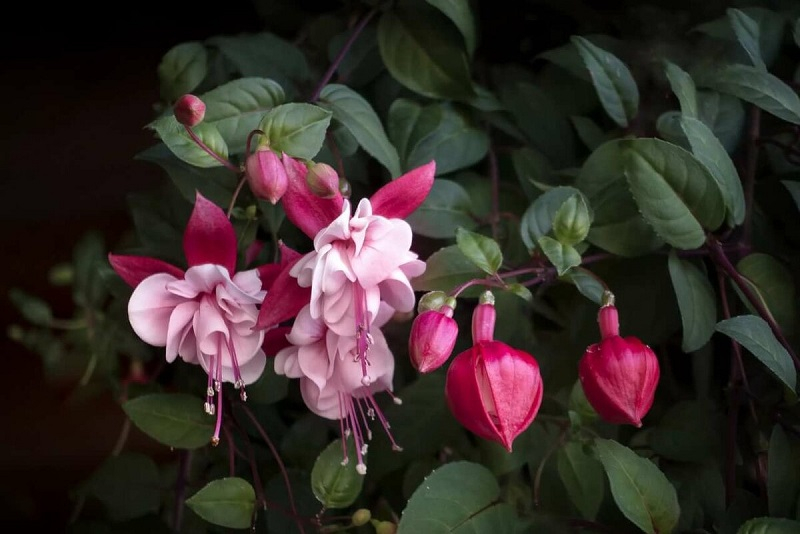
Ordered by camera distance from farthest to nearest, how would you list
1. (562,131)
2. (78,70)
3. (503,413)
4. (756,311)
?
1. (78,70)
2. (562,131)
3. (756,311)
4. (503,413)

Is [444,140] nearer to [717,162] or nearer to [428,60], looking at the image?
[428,60]

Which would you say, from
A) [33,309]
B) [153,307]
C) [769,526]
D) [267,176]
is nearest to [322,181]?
[267,176]

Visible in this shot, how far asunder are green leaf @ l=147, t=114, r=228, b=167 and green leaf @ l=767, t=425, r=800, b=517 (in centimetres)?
42

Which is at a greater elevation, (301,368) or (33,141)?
(301,368)

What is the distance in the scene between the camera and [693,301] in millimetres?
567

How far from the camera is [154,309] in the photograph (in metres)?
0.50

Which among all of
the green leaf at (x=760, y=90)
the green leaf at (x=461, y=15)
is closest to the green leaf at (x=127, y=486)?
the green leaf at (x=461, y=15)

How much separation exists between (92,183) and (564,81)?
0.76m

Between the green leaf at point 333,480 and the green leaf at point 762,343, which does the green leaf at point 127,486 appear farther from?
the green leaf at point 762,343

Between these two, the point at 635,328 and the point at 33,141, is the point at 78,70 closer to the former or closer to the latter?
the point at 33,141

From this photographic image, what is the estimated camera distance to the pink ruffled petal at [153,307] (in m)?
0.49

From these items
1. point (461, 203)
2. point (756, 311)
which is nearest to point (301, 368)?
point (461, 203)

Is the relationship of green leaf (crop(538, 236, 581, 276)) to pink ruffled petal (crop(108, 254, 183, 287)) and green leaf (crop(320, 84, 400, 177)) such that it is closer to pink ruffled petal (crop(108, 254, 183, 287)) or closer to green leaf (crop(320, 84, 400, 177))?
green leaf (crop(320, 84, 400, 177))

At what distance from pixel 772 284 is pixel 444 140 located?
28cm
